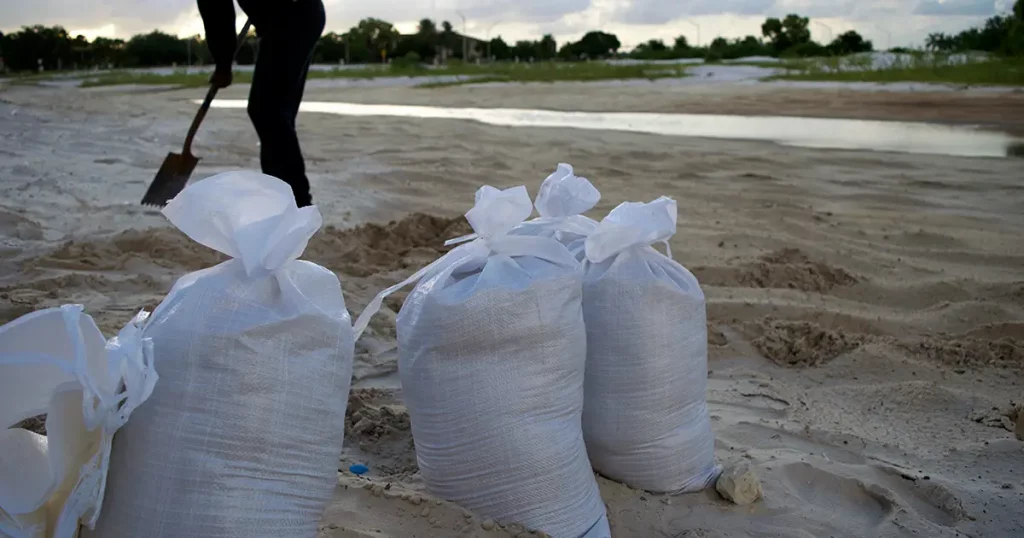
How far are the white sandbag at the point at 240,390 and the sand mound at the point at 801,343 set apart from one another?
5.31 feet

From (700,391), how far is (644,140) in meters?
6.14

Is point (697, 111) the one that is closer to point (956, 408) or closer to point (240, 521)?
point (956, 408)

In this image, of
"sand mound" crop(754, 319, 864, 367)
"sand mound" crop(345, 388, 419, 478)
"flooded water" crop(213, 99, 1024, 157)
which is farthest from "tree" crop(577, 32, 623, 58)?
"sand mound" crop(345, 388, 419, 478)

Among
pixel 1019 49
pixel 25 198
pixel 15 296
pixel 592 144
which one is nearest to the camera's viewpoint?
pixel 15 296

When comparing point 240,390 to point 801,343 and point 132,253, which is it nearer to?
point 801,343

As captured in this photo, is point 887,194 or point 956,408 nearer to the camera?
point 956,408

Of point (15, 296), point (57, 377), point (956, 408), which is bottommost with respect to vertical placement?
point (956, 408)

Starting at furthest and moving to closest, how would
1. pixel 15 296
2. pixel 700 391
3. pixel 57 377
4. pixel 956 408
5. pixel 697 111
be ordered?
1. pixel 697 111
2. pixel 15 296
3. pixel 956 408
4. pixel 700 391
5. pixel 57 377

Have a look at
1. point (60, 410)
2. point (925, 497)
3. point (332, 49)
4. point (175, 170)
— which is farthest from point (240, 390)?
point (332, 49)

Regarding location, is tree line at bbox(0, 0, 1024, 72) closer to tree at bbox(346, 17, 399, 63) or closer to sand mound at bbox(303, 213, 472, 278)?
tree at bbox(346, 17, 399, 63)

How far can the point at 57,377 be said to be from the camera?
3.73 ft

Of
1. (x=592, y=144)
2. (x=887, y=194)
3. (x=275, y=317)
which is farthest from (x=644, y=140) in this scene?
(x=275, y=317)

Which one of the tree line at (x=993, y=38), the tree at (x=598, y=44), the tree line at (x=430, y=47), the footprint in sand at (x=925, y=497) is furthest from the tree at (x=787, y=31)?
the footprint in sand at (x=925, y=497)

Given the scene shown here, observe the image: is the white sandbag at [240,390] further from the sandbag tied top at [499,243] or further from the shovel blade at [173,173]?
the shovel blade at [173,173]
